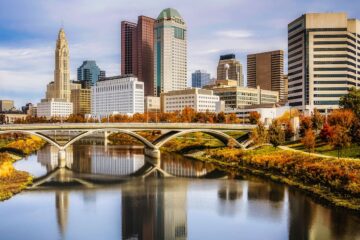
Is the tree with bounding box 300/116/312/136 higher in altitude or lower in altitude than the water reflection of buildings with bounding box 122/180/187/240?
higher

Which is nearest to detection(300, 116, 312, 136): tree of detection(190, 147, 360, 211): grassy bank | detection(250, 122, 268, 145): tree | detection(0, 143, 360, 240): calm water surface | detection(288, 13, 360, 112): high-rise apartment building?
detection(250, 122, 268, 145): tree

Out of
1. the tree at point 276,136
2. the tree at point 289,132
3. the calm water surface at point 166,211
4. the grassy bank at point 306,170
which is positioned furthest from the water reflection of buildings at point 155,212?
the tree at point 289,132

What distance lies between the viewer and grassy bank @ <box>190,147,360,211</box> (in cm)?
4843

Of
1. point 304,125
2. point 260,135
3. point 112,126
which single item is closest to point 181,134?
point 112,126

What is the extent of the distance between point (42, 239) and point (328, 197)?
29521mm

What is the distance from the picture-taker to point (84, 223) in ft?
137

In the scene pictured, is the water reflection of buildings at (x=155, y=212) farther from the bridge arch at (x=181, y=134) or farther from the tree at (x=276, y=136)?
the bridge arch at (x=181, y=134)

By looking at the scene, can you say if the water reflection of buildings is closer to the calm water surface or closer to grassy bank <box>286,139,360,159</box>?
the calm water surface

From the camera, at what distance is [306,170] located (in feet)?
193

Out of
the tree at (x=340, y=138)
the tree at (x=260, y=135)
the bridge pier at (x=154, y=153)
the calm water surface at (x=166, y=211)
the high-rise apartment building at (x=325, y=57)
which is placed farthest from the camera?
the high-rise apartment building at (x=325, y=57)

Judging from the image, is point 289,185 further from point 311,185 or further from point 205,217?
point 205,217

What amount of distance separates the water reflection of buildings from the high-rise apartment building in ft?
290

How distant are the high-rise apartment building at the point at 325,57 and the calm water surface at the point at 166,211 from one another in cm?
7733

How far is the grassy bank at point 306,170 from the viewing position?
48.4 metres
